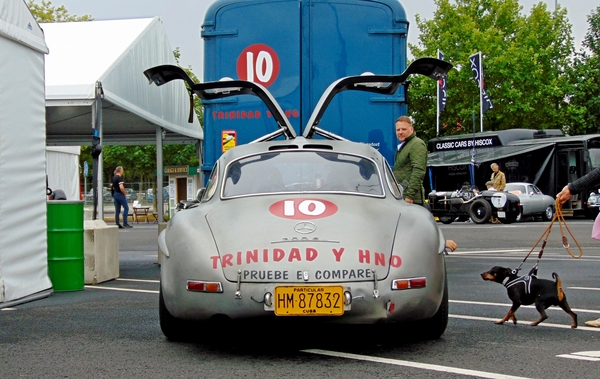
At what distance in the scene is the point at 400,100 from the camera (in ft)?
30.1

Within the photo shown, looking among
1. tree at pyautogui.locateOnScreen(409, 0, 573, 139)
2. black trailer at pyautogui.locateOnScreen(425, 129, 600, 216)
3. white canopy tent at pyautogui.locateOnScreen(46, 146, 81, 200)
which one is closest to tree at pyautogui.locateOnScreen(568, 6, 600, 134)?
tree at pyautogui.locateOnScreen(409, 0, 573, 139)

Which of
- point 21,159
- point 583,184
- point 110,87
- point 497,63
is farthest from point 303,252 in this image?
point 497,63

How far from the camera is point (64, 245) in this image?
9000 millimetres

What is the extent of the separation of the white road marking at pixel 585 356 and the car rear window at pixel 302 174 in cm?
165

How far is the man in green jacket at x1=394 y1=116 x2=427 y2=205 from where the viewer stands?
8523 mm

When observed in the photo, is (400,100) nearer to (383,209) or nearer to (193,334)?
(383,209)

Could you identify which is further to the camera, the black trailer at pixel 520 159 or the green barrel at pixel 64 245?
the black trailer at pixel 520 159

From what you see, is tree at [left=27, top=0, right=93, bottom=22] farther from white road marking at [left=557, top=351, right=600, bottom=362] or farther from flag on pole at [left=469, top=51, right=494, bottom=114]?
white road marking at [left=557, top=351, right=600, bottom=362]

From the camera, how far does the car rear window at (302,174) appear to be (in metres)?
5.88

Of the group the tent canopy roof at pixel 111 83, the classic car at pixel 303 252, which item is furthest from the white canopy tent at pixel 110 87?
the classic car at pixel 303 252

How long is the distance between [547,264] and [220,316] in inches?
305

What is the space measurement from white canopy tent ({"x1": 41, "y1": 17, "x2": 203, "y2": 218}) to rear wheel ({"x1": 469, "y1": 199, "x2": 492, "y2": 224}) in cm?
830

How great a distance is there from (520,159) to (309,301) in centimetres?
2580

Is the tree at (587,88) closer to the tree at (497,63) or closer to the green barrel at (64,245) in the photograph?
the tree at (497,63)
